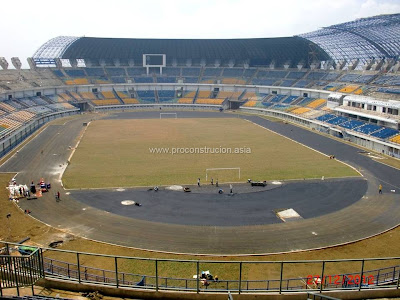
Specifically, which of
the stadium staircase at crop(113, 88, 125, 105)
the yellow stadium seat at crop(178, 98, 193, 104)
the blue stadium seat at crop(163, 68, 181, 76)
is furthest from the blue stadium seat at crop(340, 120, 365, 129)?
the blue stadium seat at crop(163, 68, 181, 76)

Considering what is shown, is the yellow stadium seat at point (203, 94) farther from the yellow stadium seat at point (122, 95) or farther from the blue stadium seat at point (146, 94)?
the yellow stadium seat at point (122, 95)

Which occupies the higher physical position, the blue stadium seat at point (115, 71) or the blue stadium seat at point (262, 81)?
the blue stadium seat at point (115, 71)

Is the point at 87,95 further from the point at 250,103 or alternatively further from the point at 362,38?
the point at 362,38

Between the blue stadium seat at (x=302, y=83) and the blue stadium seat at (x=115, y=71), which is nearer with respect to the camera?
the blue stadium seat at (x=302, y=83)

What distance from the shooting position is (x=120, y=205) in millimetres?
38438

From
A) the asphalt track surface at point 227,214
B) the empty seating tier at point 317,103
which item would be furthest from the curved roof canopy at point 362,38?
the asphalt track surface at point 227,214

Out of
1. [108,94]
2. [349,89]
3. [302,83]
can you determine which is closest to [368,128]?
[349,89]

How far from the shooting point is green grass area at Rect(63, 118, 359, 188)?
4872cm

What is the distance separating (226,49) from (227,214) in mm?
118980

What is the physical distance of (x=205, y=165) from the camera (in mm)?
54688

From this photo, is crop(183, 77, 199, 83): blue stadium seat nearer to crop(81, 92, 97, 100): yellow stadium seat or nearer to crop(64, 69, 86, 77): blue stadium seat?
crop(81, 92, 97, 100): yellow stadium seat

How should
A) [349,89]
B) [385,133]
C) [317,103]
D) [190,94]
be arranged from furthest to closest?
[190,94] → [317,103] → [349,89] → [385,133]

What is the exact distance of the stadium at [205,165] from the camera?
24.6 metres

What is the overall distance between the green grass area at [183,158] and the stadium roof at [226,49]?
50914 millimetres
